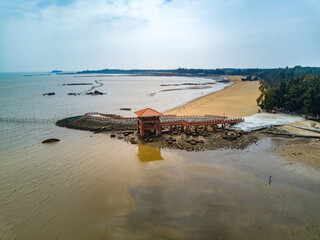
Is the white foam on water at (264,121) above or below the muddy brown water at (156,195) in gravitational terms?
above

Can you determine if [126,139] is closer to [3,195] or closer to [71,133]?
[71,133]

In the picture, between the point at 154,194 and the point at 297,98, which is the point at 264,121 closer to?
the point at 297,98

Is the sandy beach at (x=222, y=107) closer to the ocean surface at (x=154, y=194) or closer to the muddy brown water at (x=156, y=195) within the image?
the ocean surface at (x=154, y=194)

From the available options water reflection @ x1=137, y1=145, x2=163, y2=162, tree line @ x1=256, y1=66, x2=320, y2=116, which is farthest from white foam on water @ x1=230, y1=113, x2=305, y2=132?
water reflection @ x1=137, y1=145, x2=163, y2=162

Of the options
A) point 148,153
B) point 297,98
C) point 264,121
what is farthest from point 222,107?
point 148,153

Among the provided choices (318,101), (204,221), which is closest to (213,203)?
(204,221)

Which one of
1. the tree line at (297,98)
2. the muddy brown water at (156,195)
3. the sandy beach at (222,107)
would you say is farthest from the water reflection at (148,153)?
the tree line at (297,98)

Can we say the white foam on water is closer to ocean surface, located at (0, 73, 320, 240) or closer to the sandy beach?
ocean surface, located at (0, 73, 320, 240)
